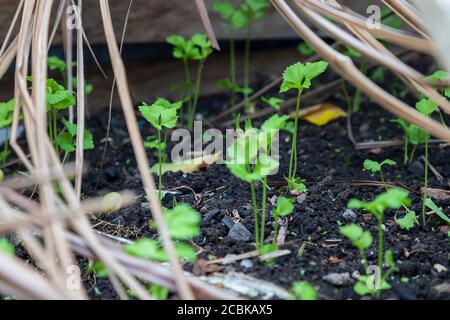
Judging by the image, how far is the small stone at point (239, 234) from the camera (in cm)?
144

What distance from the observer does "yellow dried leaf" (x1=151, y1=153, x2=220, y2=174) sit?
Answer: 186cm

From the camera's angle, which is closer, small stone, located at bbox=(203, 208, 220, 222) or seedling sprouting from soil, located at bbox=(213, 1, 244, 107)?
small stone, located at bbox=(203, 208, 220, 222)

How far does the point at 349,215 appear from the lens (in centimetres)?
155

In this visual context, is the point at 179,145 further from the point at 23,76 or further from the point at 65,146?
the point at 23,76

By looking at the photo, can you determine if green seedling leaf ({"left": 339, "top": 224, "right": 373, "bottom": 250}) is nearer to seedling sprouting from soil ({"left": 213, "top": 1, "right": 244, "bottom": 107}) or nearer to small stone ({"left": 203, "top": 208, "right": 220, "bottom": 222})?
small stone ({"left": 203, "top": 208, "right": 220, "bottom": 222})

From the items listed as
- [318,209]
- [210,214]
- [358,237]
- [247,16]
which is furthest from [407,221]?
[247,16]

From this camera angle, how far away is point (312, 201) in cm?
161

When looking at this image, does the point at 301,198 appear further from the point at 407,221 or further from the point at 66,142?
the point at 66,142

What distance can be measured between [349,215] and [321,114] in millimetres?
784

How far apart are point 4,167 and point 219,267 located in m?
0.89

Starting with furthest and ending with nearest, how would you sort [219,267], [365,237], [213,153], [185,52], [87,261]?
[185,52] < [213,153] < [87,261] < [219,267] < [365,237]

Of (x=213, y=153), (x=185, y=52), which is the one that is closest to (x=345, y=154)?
(x=213, y=153)

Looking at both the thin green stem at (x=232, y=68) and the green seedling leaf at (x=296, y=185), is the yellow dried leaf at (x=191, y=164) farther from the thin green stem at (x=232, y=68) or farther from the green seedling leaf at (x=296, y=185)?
the thin green stem at (x=232, y=68)

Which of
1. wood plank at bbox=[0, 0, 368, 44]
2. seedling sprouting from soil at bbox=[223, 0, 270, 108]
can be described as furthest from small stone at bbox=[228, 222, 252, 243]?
wood plank at bbox=[0, 0, 368, 44]
